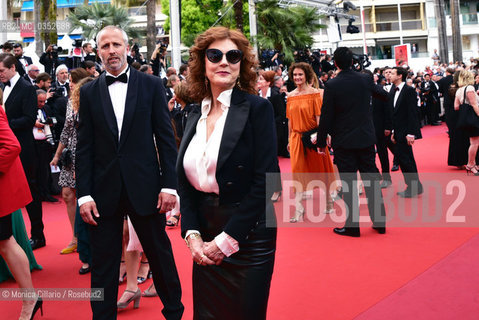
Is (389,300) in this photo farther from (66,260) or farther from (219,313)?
(66,260)

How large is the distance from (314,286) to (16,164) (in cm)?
261

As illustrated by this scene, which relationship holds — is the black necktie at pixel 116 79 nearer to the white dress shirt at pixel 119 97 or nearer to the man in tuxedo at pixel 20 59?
the white dress shirt at pixel 119 97

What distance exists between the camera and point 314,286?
4621mm

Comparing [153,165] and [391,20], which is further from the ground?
[391,20]

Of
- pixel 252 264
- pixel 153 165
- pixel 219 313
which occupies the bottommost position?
pixel 219 313

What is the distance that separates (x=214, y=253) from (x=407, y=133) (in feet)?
20.5

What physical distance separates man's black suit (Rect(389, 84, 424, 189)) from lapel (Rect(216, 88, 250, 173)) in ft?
19.5

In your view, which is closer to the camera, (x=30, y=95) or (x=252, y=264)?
(x=252, y=264)

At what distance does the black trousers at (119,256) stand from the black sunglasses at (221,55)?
1.30 m

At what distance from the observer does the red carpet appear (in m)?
4.14

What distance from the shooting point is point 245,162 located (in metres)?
2.53

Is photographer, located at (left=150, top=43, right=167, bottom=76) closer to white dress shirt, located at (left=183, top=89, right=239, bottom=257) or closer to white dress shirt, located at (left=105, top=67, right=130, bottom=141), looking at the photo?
white dress shirt, located at (left=105, top=67, right=130, bottom=141)

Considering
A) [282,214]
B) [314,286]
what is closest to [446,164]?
[282,214]
